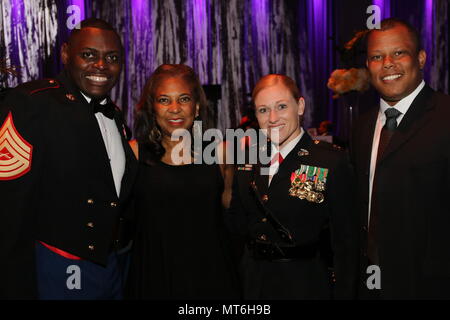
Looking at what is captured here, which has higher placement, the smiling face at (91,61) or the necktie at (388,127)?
the smiling face at (91,61)

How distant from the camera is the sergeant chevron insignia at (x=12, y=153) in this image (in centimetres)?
198

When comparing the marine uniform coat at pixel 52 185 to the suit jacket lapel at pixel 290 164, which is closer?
the marine uniform coat at pixel 52 185

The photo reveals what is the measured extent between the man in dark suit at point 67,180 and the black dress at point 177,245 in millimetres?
133

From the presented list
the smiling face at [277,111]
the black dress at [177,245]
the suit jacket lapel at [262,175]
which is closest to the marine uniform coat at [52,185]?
the black dress at [177,245]

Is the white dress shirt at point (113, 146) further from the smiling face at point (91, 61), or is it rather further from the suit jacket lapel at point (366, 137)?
the suit jacket lapel at point (366, 137)

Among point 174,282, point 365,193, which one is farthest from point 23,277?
point 365,193

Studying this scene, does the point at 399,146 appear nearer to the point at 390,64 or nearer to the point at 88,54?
the point at 390,64

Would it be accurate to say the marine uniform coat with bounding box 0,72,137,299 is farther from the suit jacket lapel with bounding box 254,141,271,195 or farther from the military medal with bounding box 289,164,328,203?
the military medal with bounding box 289,164,328,203

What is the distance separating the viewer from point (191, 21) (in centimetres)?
904

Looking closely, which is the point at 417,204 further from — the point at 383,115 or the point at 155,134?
the point at 155,134

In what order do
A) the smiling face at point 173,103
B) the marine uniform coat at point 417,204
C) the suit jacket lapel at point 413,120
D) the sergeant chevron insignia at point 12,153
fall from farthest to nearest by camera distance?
1. the smiling face at point 173,103
2. the suit jacket lapel at point 413,120
3. the marine uniform coat at point 417,204
4. the sergeant chevron insignia at point 12,153

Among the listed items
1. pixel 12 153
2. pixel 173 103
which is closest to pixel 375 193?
pixel 173 103

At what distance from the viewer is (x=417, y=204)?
2.19 meters

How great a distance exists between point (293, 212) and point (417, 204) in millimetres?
582
